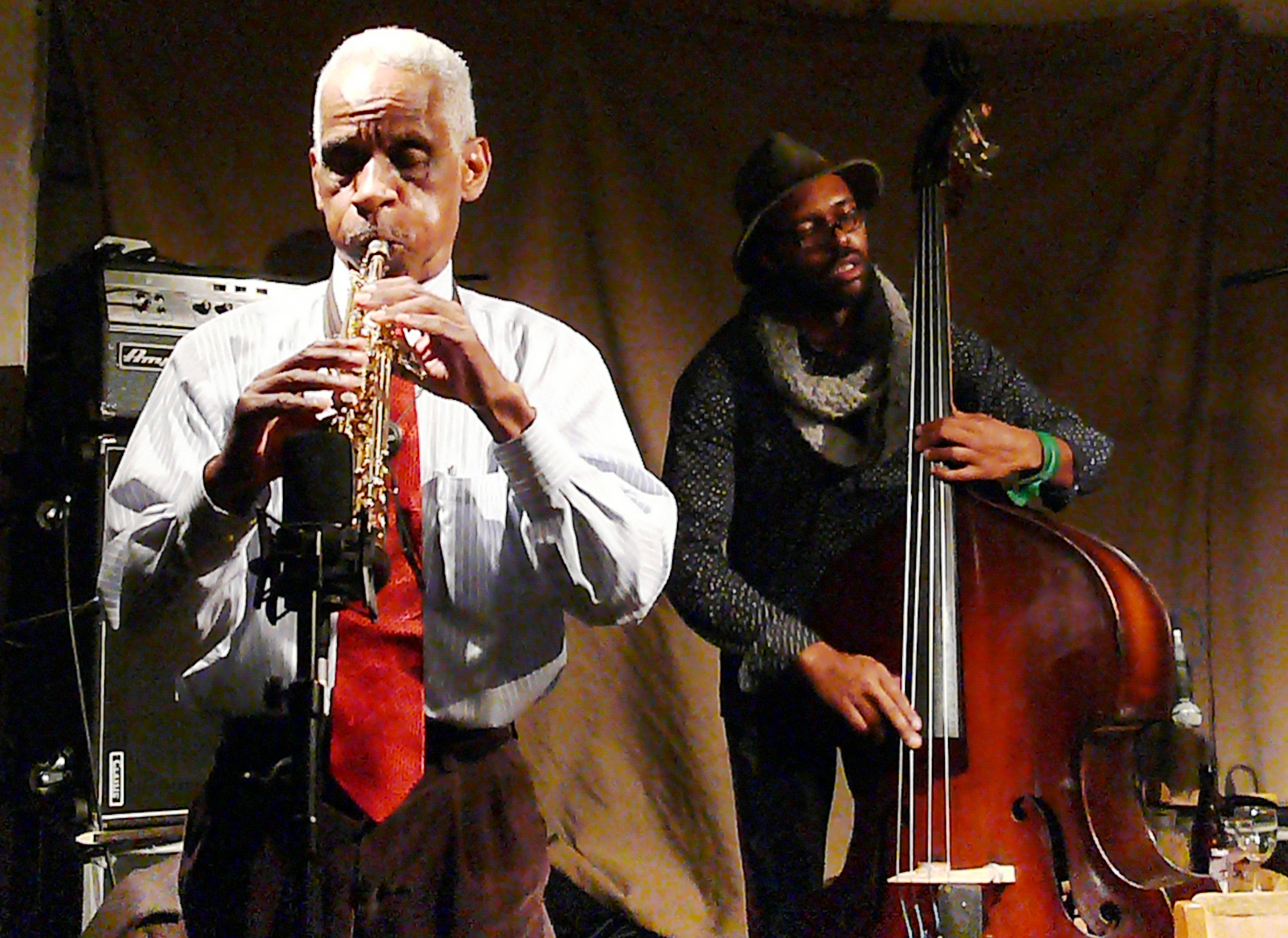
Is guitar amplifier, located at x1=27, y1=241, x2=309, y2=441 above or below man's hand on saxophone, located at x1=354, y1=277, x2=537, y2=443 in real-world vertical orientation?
above

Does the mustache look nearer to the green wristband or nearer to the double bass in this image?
the double bass

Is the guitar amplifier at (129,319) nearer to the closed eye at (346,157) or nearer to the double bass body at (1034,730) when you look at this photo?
the closed eye at (346,157)

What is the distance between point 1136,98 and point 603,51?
45.8 inches

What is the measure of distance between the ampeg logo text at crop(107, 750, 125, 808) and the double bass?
0.97 m

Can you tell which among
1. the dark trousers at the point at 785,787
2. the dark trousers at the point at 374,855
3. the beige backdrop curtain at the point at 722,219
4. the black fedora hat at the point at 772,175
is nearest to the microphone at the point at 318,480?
the dark trousers at the point at 374,855

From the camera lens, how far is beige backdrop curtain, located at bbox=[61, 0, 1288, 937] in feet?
8.12

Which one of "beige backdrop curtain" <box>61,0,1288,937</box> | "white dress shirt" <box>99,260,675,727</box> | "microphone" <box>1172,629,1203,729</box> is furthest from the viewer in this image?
"microphone" <box>1172,629,1203,729</box>

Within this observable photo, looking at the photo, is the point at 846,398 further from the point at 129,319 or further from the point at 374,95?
the point at 129,319

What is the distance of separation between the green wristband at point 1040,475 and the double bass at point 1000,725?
0.20ft

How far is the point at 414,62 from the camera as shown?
4.82 ft

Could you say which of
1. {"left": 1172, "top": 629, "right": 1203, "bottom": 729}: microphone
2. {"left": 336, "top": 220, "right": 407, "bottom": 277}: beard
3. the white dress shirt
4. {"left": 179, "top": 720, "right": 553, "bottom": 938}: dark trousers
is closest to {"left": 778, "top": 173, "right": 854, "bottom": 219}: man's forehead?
the white dress shirt

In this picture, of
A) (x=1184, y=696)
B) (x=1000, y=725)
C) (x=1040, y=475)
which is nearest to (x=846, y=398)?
(x=1040, y=475)

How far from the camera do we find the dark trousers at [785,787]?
183 centimetres

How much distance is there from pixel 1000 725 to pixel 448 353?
2.89 feet
